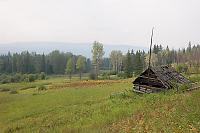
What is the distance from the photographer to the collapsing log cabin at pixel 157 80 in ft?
52.0

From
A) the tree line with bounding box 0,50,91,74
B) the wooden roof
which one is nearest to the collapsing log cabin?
the wooden roof

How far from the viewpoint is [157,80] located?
16.2 metres

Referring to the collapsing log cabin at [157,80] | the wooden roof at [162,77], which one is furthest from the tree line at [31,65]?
the wooden roof at [162,77]

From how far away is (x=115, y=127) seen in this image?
857 cm

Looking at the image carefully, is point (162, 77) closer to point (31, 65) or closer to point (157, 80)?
point (157, 80)

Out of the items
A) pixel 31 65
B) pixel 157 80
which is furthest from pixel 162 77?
pixel 31 65

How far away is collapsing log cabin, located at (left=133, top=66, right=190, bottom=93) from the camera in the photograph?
1586 cm

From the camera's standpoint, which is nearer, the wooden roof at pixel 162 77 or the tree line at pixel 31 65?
the wooden roof at pixel 162 77

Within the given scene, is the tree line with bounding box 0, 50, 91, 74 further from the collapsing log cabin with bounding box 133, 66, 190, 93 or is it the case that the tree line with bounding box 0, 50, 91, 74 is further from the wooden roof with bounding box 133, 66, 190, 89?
the wooden roof with bounding box 133, 66, 190, 89

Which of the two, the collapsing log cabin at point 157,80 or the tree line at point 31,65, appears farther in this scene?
the tree line at point 31,65

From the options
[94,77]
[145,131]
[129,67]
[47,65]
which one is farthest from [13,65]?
[145,131]

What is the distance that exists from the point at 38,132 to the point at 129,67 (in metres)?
54.6

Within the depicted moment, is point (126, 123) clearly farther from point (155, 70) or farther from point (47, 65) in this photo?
point (47, 65)

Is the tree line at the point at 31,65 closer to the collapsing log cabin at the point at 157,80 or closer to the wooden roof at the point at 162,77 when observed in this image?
the collapsing log cabin at the point at 157,80
